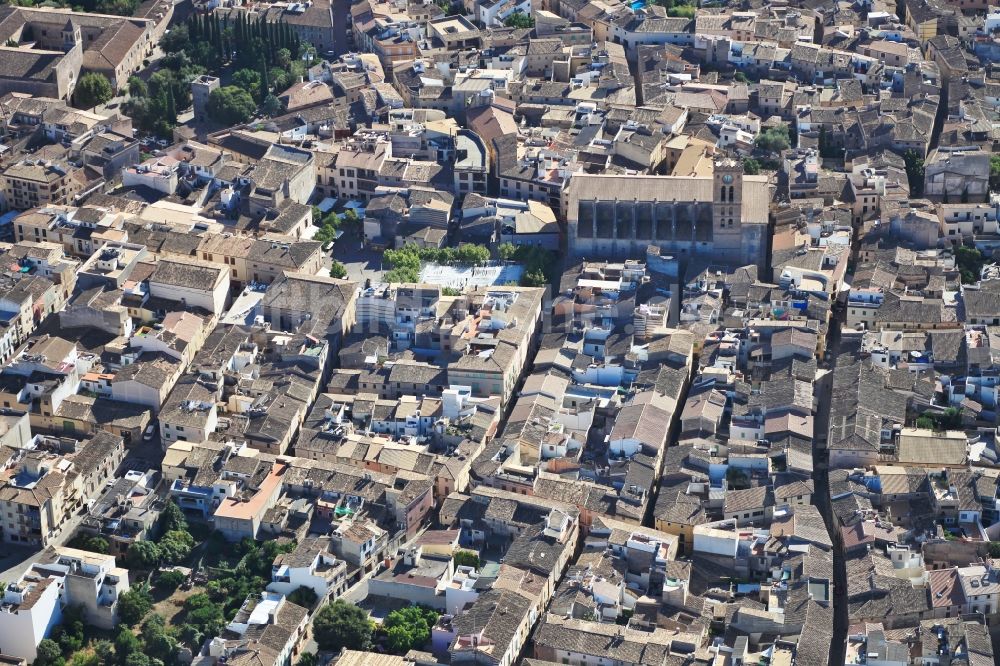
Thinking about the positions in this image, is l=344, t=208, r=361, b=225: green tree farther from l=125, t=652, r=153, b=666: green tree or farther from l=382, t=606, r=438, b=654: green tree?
l=125, t=652, r=153, b=666: green tree

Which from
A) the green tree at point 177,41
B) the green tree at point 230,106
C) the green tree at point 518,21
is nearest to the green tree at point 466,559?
the green tree at point 230,106

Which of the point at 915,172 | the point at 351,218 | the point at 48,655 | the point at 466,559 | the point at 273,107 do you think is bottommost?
the point at 48,655

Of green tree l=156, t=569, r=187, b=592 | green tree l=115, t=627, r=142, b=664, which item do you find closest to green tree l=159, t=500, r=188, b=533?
green tree l=156, t=569, r=187, b=592

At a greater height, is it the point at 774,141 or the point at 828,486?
the point at 774,141

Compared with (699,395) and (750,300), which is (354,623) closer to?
(699,395)

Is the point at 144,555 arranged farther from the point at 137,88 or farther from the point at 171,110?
the point at 137,88

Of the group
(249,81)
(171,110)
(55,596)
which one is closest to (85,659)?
(55,596)

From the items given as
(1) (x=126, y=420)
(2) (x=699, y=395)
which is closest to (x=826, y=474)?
Answer: (2) (x=699, y=395)
